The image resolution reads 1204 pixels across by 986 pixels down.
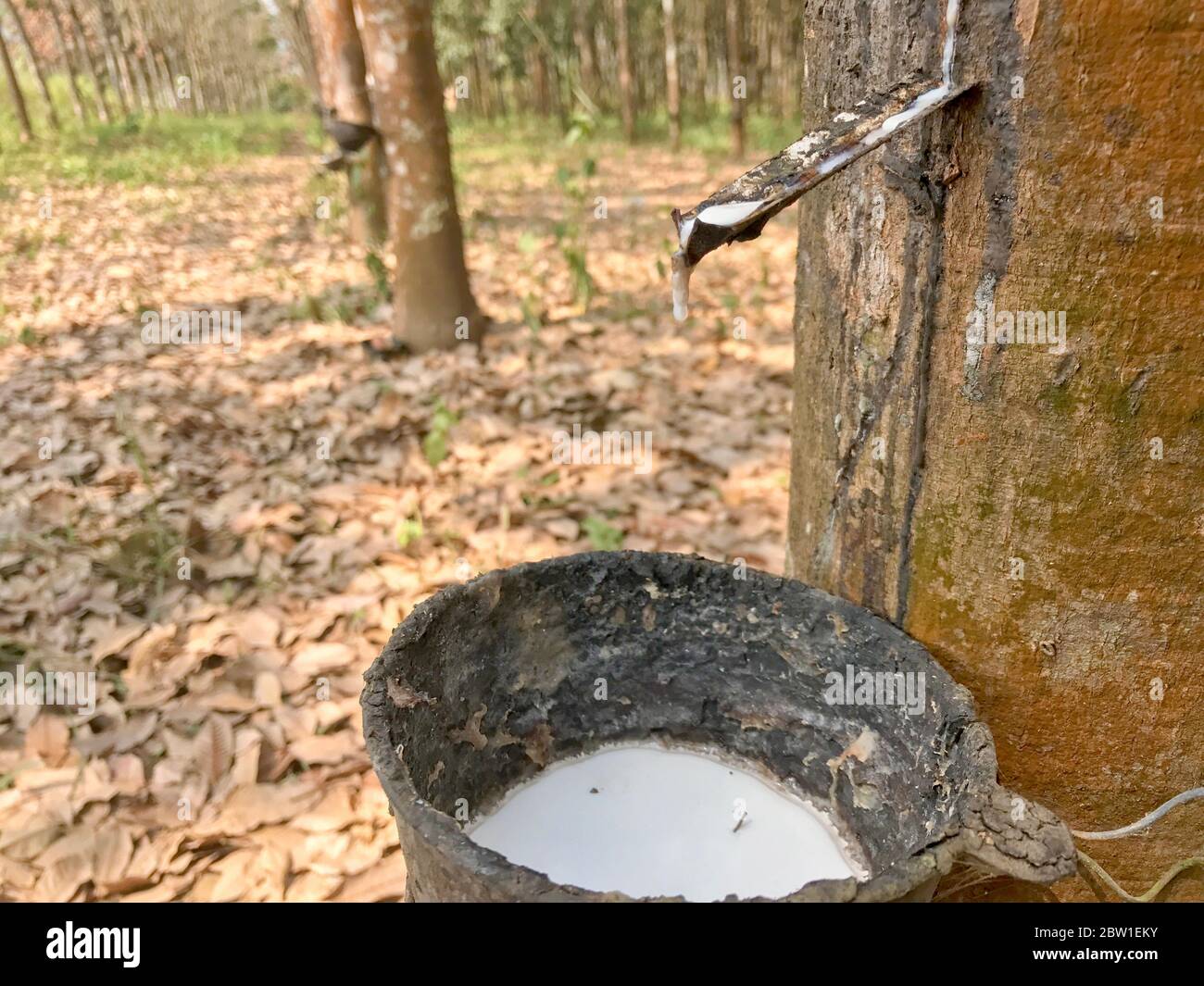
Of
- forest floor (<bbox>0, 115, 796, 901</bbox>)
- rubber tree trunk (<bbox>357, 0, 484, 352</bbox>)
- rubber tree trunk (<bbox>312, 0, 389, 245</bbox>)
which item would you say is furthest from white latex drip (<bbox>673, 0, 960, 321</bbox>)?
rubber tree trunk (<bbox>312, 0, 389, 245</bbox>)

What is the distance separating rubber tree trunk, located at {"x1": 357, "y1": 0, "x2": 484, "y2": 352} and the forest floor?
9.1 inches

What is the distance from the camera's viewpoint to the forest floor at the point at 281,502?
208cm

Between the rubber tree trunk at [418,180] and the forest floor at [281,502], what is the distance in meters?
0.23

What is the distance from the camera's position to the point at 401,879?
195cm

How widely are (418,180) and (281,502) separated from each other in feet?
6.54

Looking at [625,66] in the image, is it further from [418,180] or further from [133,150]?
[418,180]

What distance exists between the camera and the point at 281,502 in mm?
3184

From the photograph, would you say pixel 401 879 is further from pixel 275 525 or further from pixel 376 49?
pixel 376 49

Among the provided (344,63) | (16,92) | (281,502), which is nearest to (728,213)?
(281,502)

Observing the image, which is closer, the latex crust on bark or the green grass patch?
the latex crust on bark

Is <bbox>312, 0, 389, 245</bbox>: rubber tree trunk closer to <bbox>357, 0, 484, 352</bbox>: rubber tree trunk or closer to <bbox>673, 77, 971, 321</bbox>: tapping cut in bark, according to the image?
<bbox>357, 0, 484, 352</bbox>: rubber tree trunk

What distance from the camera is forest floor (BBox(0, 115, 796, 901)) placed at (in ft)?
6.83
